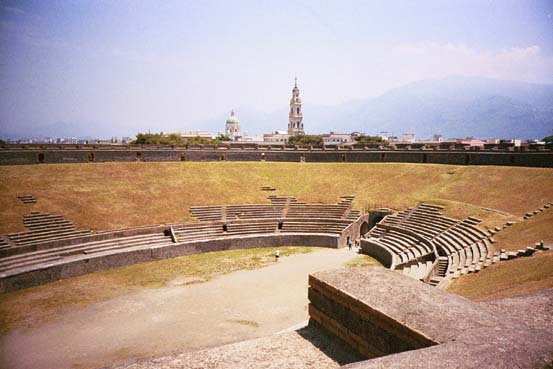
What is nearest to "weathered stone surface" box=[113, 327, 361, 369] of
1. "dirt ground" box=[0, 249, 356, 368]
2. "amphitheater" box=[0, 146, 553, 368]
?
"amphitheater" box=[0, 146, 553, 368]

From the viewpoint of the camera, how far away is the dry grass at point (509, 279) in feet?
38.9

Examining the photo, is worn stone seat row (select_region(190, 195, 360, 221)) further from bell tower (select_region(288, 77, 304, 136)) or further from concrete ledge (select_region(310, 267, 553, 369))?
bell tower (select_region(288, 77, 304, 136))

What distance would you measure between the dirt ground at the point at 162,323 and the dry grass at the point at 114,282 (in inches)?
42.6

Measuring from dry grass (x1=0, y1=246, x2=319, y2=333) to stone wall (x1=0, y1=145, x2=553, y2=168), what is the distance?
2010 centimetres

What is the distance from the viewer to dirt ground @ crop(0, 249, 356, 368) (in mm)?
14891

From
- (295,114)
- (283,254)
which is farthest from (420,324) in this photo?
(295,114)

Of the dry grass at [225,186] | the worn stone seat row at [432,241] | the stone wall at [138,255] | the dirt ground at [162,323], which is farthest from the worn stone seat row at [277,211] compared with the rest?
the dirt ground at [162,323]

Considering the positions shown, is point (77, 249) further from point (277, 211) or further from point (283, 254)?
point (277, 211)

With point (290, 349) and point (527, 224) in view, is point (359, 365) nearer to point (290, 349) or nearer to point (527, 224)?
point (290, 349)

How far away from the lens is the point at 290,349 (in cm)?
683

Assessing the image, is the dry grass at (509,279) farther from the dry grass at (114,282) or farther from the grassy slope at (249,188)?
the dry grass at (114,282)

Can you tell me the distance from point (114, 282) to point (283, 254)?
39.9 feet

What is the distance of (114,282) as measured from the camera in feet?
76.8

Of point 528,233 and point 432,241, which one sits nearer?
point 528,233
